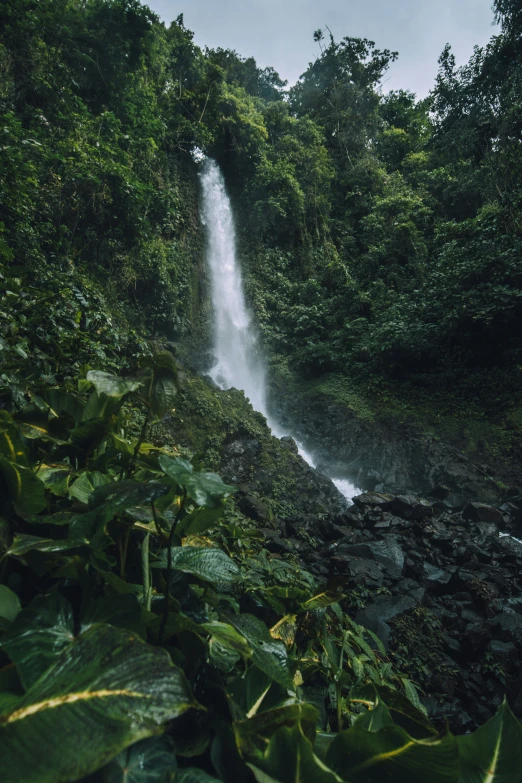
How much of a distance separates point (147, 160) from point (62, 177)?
3.77 metres

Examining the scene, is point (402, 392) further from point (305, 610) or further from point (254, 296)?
point (305, 610)

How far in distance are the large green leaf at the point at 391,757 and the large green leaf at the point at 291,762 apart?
0.08m

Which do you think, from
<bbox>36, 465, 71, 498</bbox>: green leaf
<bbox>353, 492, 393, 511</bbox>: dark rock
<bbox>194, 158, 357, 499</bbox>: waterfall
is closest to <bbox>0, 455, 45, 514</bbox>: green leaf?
<bbox>36, 465, 71, 498</bbox>: green leaf

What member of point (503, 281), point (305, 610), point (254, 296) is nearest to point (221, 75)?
point (254, 296)

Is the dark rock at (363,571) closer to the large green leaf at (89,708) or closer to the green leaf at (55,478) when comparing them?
the green leaf at (55,478)

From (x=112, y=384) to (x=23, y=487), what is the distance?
349 mm

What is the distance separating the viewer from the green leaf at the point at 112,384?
89 cm

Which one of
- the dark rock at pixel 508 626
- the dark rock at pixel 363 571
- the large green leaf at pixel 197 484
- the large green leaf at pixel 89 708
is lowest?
the dark rock at pixel 363 571

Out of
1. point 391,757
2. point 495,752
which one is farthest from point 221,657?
point 495,752

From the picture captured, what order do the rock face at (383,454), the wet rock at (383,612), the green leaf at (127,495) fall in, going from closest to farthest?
the green leaf at (127,495), the wet rock at (383,612), the rock face at (383,454)

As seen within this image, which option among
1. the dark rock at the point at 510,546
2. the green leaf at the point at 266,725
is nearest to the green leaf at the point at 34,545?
the green leaf at the point at 266,725

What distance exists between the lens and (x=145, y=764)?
0.59 m

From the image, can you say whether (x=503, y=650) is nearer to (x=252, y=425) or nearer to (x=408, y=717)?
(x=408, y=717)

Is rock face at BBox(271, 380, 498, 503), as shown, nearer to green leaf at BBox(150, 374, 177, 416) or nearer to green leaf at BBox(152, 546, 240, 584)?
green leaf at BBox(152, 546, 240, 584)
